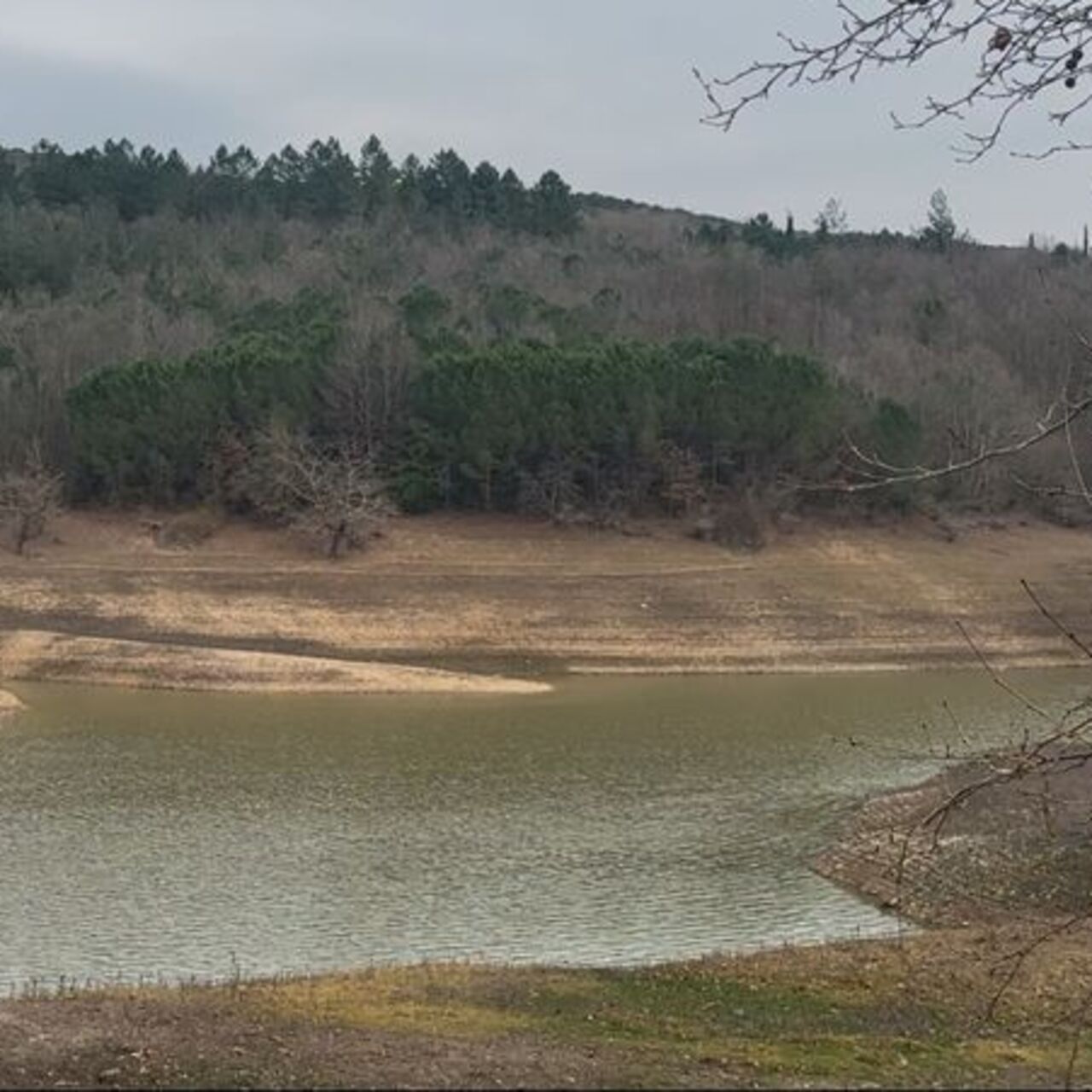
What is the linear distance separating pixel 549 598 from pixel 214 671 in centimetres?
1252

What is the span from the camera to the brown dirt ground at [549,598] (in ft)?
153

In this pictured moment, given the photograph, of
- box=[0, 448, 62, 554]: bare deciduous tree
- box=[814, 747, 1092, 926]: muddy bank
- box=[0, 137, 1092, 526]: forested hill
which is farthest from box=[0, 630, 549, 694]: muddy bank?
box=[814, 747, 1092, 926]: muddy bank

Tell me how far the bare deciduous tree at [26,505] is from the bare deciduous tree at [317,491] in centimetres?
703

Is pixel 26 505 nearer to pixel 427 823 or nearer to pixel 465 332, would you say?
pixel 465 332

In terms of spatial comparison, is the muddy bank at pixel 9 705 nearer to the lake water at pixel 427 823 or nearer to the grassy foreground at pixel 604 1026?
the lake water at pixel 427 823

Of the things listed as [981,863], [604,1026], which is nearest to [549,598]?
[981,863]

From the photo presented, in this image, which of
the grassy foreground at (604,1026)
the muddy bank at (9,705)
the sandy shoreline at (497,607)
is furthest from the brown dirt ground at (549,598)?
the grassy foreground at (604,1026)

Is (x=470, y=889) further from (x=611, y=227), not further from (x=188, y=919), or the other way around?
(x=611, y=227)

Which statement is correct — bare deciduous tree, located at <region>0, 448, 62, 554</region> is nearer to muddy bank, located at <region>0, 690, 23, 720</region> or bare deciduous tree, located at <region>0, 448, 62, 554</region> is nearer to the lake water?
the lake water

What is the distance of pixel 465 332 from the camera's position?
234ft

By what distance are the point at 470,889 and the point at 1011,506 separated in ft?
154

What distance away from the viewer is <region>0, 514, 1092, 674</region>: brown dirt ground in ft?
153

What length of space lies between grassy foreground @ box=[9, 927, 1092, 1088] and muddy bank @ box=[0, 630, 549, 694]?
83.8 feet

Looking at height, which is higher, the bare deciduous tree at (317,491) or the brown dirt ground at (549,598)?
the bare deciduous tree at (317,491)
